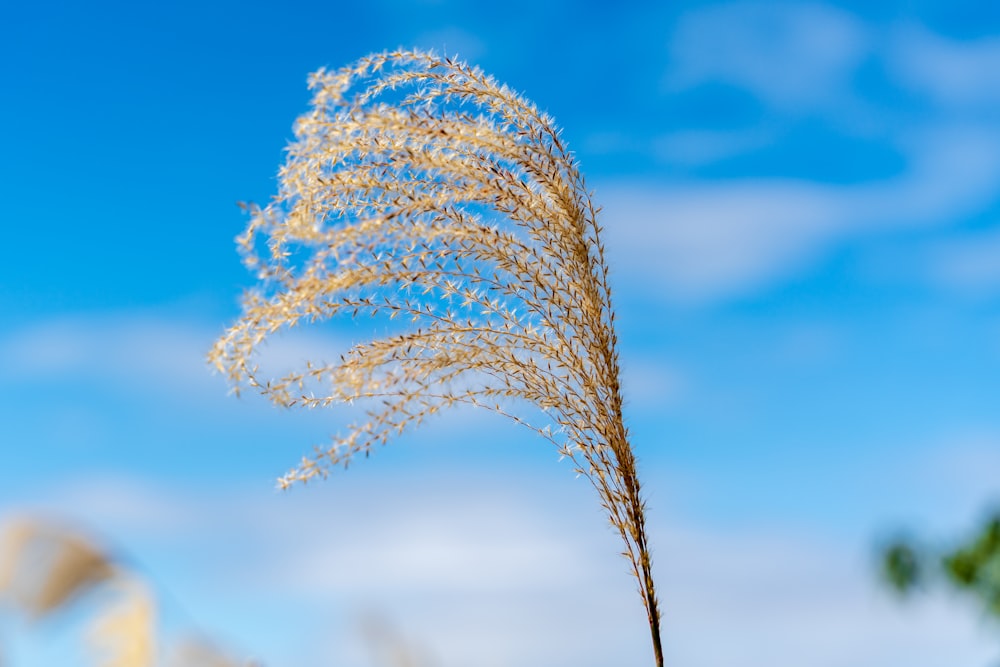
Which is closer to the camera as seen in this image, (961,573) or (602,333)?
(602,333)

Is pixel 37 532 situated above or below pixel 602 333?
below

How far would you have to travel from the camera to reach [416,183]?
355cm

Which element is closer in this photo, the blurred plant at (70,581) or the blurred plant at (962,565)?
the blurred plant at (70,581)

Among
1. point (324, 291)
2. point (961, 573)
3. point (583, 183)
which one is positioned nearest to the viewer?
point (324, 291)

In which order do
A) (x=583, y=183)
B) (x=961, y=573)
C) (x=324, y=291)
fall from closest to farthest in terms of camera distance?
1. (x=324, y=291)
2. (x=583, y=183)
3. (x=961, y=573)

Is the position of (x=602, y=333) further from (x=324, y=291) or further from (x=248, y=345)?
(x=248, y=345)

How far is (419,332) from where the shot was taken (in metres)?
3.51

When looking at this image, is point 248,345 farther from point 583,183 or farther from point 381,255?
point 583,183

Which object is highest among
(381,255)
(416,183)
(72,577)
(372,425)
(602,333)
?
(416,183)

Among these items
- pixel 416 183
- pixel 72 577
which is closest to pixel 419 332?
pixel 416 183

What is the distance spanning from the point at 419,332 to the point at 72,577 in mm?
1461

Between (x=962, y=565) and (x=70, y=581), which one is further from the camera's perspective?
(x=962, y=565)

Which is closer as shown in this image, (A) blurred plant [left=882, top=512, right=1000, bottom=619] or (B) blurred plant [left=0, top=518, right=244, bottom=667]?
(B) blurred plant [left=0, top=518, right=244, bottom=667]

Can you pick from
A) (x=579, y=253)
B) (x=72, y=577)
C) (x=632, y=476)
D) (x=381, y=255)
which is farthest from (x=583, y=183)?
(x=72, y=577)
